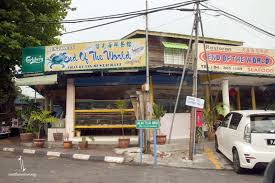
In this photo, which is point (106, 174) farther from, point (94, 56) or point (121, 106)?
point (94, 56)

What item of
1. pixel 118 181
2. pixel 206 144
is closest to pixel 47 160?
pixel 118 181

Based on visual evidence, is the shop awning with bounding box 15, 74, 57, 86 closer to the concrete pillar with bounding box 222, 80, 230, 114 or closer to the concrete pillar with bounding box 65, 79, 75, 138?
the concrete pillar with bounding box 65, 79, 75, 138

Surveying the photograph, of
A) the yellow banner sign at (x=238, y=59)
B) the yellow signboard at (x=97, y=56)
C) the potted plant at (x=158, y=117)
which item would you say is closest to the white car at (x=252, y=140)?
the potted plant at (x=158, y=117)

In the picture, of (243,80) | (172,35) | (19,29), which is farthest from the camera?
(172,35)

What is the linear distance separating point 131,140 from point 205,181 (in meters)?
7.51

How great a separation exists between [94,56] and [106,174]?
7.41 meters

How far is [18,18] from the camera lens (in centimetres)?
1694

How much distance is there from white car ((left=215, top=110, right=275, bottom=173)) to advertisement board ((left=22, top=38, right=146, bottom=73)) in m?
6.31

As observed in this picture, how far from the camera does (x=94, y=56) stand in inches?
576

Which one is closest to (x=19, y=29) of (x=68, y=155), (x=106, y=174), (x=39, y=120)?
(x=39, y=120)

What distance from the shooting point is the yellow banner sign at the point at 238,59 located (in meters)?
15.0

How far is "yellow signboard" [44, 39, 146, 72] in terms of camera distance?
14352 mm

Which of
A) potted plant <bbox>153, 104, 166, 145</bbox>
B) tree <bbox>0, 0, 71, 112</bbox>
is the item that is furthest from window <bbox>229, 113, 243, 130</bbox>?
tree <bbox>0, 0, 71, 112</bbox>

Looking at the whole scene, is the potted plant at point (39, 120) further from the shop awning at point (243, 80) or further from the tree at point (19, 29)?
the shop awning at point (243, 80)
